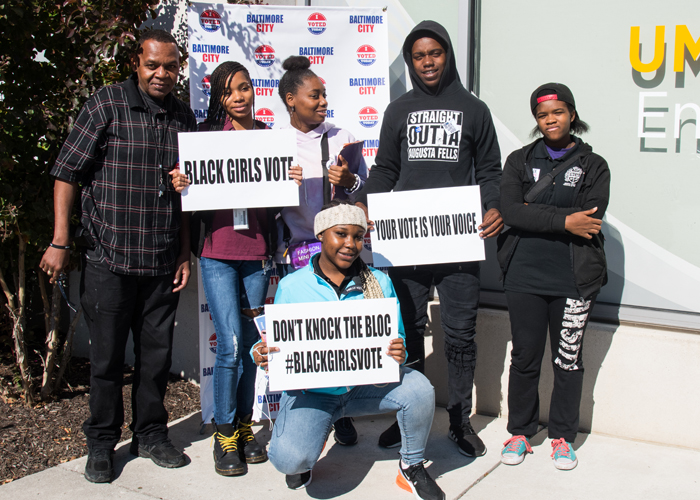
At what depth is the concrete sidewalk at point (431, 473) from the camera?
11.2 feet

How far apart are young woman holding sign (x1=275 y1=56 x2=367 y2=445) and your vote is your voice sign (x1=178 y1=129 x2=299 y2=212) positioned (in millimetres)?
186

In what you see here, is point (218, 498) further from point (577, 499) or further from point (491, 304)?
point (491, 304)

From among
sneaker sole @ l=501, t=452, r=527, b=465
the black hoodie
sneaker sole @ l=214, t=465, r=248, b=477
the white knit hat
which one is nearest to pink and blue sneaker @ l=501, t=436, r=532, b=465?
sneaker sole @ l=501, t=452, r=527, b=465

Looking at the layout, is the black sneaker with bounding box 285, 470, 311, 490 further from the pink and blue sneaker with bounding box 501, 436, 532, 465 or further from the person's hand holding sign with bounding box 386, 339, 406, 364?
the pink and blue sneaker with bounding box 501, 436, 532, 465

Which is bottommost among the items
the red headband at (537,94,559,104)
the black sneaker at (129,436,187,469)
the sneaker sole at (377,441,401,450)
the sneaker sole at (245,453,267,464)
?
the sneaker sole at (377,441,401,450)

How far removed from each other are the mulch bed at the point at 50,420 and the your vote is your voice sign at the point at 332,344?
169 cm

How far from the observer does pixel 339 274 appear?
3.35m

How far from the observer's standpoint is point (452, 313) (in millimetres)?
3809

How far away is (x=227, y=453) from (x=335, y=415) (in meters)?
0.73

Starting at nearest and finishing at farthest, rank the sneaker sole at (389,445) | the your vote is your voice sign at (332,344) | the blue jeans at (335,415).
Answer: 1. the your vote is your voice sign at (332,344)
2. the blue jeans at (335,415)
3. the sneaker sole at (389,445)

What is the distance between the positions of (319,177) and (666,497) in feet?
7.98

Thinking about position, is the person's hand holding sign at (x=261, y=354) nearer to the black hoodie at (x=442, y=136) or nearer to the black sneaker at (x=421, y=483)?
the black sneaker at (x=421, y=483)

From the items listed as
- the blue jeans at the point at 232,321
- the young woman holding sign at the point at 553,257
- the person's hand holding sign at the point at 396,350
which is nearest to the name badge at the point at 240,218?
the blue jeans at the point at 232,321

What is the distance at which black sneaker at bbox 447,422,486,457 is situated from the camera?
3.82m
